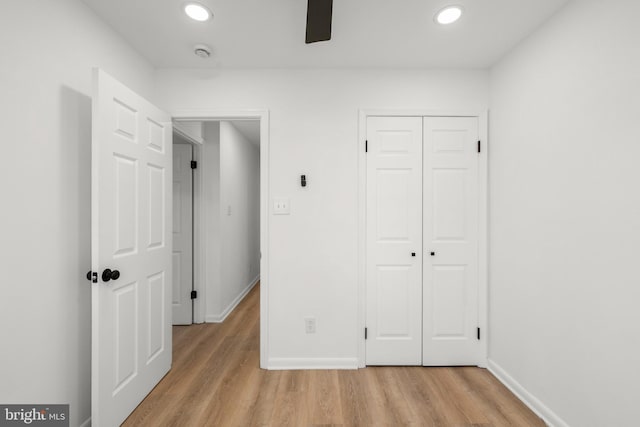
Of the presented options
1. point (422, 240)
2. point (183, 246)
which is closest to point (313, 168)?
point (422, 240)

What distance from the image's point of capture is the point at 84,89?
172cm

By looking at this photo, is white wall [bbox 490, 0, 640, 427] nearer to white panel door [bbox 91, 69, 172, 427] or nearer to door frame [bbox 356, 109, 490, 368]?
door frame [bbox 356, 109, 490, 368]

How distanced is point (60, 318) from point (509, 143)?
10.0 feet

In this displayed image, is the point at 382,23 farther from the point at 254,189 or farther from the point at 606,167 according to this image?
the point at 254,189

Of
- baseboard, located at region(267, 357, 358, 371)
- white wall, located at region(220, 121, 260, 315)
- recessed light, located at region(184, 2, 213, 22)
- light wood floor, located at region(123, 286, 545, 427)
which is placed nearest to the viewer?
recessed light, located at region(184, 2, 213, 22)

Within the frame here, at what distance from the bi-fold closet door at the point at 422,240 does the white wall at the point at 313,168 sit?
0.17m

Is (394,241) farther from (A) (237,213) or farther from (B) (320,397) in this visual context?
(A) (237,213)

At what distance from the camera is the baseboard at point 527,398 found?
70.2 inches

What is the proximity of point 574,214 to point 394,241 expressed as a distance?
117 cm

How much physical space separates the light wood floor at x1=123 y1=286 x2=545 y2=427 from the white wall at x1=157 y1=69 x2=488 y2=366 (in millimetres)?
287

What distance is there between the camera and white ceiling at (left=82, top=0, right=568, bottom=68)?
5.74 ft

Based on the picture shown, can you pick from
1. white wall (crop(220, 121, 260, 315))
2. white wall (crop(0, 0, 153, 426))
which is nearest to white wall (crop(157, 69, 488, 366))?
white wall (crop(0, 0, 153, 426))

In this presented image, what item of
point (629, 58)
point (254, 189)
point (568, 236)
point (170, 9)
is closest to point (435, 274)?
point (568, 236)

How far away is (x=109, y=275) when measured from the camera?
163cm
